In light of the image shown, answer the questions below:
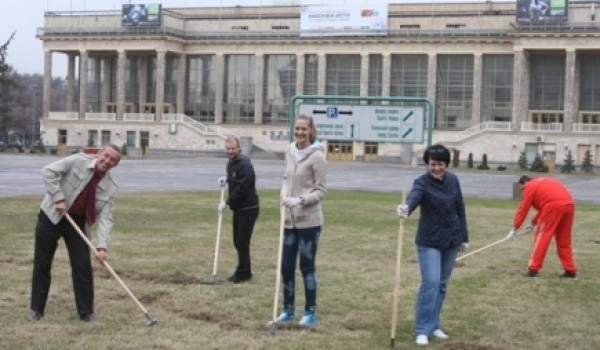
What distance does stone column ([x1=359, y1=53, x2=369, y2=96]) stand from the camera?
308 ft

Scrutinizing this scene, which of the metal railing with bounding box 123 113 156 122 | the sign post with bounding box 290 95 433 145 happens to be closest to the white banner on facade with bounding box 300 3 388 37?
the metal railing with bounding box 123 113 156 122

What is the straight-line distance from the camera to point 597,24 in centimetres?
8512

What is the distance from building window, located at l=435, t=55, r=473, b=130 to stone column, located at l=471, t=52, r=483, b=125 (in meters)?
0.91

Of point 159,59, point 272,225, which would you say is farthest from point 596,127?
point 272,225

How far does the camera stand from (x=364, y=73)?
94188mm

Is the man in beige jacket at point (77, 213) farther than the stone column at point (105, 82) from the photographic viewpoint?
No

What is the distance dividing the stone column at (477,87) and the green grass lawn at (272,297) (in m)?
70.5

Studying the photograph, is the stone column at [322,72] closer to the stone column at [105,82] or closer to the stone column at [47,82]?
the stone column at [105,82]

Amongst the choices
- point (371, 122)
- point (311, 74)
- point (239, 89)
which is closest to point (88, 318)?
point (371, 122)

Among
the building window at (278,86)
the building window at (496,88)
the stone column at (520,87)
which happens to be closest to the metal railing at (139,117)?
the building window at (278,86)

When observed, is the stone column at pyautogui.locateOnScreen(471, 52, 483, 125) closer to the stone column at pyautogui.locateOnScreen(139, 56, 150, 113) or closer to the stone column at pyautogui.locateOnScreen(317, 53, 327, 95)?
the stone column at pyautogui.locateOnScreen(317, 53, 327, 95)

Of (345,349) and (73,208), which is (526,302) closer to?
(345,349)

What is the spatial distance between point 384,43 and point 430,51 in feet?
15.8

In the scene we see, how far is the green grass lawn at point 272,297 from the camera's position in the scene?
30.6 feet
